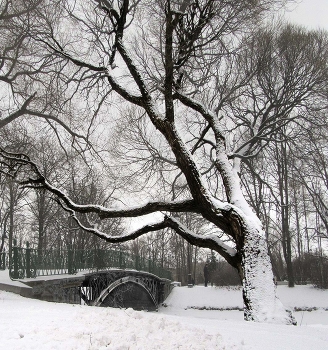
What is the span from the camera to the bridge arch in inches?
717

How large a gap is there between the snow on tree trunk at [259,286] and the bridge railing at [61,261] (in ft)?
24.6

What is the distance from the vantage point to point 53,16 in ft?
33.9

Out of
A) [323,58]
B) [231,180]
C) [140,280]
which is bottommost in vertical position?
[140,280]

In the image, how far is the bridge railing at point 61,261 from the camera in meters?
12.2

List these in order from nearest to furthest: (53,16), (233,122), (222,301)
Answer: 1. (53,16)
2. (233,122)
3. (222,301)

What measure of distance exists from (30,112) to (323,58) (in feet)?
32.3

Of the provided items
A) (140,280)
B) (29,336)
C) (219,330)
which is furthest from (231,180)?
(140,280)

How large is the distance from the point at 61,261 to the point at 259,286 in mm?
9764

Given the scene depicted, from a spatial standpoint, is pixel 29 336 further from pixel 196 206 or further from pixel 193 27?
pixel 193 27

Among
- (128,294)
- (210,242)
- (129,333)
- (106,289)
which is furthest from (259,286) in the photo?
(128,294)

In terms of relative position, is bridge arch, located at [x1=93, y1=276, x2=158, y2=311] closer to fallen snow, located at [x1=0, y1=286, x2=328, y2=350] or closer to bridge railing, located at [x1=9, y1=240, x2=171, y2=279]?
bridge railing, located at [x1=9, y1=240, x2=171, y2=279]

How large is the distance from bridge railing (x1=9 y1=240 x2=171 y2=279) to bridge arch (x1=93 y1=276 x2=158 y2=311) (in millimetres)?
800

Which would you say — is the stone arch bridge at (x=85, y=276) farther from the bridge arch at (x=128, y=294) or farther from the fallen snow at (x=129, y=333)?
the fallen snow at (x=129, y=333)

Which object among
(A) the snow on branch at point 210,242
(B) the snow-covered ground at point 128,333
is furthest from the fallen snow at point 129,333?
(A) the snow on branch at point 210,242
